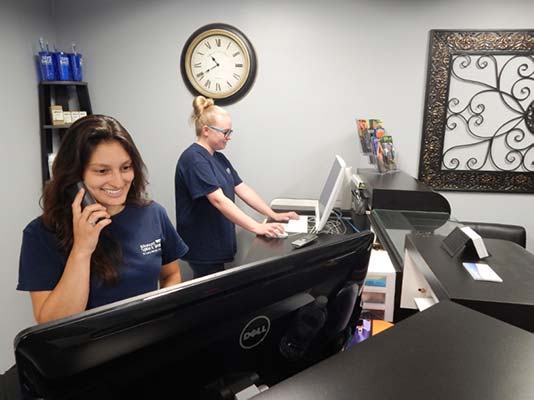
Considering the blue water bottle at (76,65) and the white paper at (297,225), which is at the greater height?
the blue water bottle at (76,65)

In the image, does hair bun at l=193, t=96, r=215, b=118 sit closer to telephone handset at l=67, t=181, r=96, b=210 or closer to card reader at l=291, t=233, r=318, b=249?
card reader at l=291, t=233, r=318, b=249

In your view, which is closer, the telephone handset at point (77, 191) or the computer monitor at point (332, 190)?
the telephone handset at point (77, 191)

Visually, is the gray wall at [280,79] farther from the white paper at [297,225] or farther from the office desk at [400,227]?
the office desk at [400,227]

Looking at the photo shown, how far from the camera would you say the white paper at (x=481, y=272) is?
0.86 metres

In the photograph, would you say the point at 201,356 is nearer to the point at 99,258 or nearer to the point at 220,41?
the point at 99,258

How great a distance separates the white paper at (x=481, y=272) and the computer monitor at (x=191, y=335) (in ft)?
1.11

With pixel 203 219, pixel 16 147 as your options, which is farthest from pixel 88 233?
pixel 16 147

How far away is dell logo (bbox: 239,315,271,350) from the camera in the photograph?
594mm

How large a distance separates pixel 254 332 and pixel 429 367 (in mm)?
258

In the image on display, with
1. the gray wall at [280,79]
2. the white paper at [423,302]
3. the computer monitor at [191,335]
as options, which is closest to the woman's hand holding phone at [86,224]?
the computer monitor at [191,335]

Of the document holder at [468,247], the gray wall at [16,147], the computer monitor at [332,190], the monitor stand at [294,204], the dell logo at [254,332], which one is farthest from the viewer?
the monitor stand at [294,204]

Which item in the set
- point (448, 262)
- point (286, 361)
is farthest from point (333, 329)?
point (448, 262)

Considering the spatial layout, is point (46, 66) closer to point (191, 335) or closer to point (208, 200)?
point (208, 200)

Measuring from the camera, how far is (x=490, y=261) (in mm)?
961
